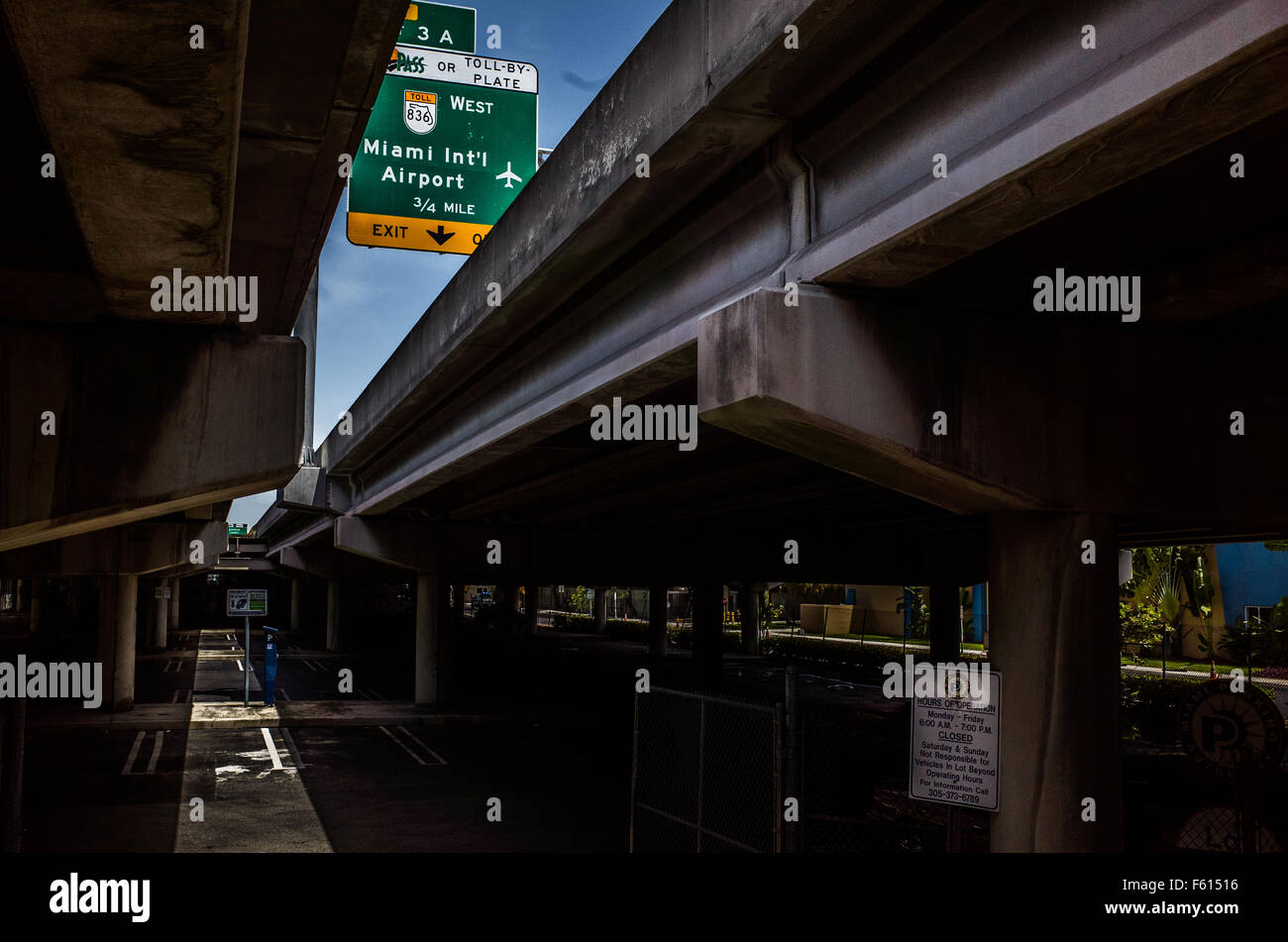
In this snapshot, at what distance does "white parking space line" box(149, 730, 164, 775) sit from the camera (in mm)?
19750

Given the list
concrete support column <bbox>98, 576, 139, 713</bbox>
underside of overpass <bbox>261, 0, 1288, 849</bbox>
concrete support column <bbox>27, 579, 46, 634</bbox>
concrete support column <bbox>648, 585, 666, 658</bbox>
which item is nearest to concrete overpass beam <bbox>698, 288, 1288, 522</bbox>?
underside of overpass <bbox>261, 0, 1288, 849</bbox>

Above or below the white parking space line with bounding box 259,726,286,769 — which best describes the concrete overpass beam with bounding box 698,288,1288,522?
above

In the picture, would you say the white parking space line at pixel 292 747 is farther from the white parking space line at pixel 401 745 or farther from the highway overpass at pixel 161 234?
the highway overpass at pixel 161 234

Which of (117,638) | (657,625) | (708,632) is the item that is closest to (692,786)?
(117,638)

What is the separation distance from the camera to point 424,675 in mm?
30000

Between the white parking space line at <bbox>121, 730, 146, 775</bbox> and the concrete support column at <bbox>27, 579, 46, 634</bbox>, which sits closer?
the white parking space line at <bbox>121, 730, 146, 775</bbox>

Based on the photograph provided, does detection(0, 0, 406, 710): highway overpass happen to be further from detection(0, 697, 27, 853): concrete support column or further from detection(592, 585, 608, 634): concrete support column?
detection(592, 585, 608, 634): concrete support column

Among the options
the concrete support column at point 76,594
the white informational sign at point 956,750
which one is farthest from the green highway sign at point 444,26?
the concrete support column at point 76,594

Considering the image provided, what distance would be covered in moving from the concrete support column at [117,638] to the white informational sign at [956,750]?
81.1 ft

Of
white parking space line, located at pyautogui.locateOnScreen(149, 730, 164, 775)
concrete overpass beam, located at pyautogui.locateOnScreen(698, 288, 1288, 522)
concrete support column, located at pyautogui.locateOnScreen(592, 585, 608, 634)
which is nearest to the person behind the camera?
concrete overpass beam, located at pyautogui.locateOnScreen(698, 288, 1288, 522)

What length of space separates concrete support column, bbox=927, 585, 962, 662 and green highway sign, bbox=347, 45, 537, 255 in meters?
28.6

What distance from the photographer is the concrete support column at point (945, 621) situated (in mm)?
37969

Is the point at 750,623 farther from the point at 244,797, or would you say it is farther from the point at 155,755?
the point at 244,797
